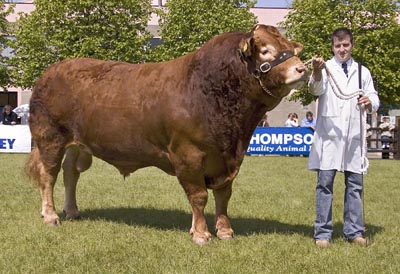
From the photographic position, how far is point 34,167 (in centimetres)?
677

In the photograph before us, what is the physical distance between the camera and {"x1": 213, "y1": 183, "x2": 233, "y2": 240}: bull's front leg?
5.72 meters

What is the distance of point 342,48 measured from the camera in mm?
5309

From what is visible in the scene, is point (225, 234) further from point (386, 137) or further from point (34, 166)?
point (386, 137)

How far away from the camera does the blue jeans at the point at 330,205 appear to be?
212 inches

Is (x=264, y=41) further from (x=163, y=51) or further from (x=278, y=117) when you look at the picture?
(x=278, y=117)

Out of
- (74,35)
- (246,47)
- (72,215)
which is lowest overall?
(72,215)

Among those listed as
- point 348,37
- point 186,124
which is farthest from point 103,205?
point 348,37

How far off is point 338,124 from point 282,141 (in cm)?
1395

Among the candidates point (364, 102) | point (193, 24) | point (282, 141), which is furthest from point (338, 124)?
point (193, 24)

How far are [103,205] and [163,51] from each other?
20.5 meters

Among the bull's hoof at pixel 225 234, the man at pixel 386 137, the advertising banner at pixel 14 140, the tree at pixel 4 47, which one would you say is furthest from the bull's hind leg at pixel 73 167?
the tree at pixel 4 47

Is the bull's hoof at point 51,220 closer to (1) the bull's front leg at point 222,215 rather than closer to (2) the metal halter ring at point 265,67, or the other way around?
(1) the bull's front leg at point 222,215

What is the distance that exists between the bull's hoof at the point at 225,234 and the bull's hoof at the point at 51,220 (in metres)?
1.95

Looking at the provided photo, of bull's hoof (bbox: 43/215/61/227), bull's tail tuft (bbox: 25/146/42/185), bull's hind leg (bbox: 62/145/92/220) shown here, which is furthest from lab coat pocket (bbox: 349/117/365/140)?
bull's tail tuft (bbox: 25/146/42/185)
